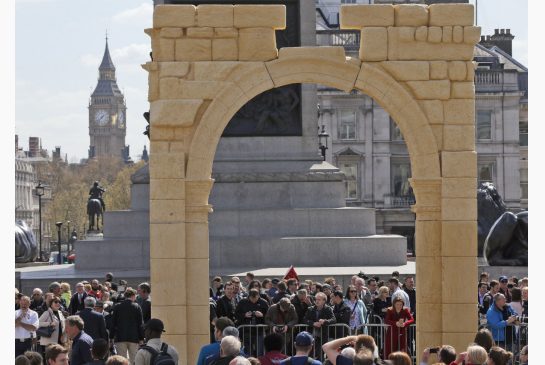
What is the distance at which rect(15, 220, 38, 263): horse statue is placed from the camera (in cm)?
4397

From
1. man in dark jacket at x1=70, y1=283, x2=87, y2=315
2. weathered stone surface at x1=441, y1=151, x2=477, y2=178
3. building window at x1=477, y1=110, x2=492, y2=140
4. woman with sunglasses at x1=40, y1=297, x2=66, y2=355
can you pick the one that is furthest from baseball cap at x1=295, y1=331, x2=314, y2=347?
building window at x1=477, y1=110, x2=492, y2=140

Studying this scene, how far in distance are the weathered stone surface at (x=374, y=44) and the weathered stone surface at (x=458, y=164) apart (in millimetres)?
1684

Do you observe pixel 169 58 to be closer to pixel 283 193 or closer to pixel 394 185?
pixel 283 193

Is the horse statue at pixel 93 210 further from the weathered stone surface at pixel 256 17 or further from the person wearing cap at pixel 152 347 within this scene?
the person wearing cap at pixel 152 347

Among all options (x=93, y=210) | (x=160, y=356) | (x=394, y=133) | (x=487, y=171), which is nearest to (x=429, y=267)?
(x=160, y=356)

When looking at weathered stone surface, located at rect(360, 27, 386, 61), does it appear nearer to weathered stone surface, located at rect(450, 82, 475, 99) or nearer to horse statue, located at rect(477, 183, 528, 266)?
weathered stone surface, located at rect(450, 82, 475, 99)

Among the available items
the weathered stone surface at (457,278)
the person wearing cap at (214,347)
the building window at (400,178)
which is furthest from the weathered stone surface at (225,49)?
the building window at (400,178)

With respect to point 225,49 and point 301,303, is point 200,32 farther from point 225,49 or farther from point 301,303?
point 301,303

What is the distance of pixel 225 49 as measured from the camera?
21984mm

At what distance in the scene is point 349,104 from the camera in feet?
292

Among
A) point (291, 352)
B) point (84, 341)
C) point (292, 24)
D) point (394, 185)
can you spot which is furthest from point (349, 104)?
point (84, 341)

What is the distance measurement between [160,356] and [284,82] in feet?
A: 20.7

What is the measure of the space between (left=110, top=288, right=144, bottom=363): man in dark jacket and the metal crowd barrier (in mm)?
1539

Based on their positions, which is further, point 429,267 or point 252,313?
point 252,313
